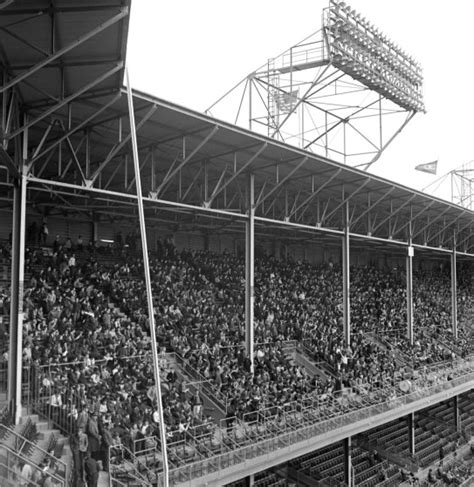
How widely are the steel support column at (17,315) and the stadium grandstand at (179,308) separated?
0.04 m

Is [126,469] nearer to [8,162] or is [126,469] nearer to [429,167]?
[8,162]

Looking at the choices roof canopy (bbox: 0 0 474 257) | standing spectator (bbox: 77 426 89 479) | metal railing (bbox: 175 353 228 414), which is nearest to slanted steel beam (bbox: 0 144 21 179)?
roof canopy (bbox: 0 0 474 257)

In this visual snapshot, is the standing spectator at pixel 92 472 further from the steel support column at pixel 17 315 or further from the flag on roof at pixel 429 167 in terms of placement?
the flag on roof at pixel 429 167

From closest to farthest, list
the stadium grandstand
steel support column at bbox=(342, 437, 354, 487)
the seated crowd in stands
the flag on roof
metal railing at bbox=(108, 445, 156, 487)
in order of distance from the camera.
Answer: metal railing at bbox=(108, 445, 156, 487), the stadium grandstand, the seated crowd in stands, steel support column at bbox=(342, 437, 354, 487), the flag on roof

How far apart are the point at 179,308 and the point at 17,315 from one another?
30.2ft

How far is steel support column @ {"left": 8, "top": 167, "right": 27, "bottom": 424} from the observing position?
1348 centimetres

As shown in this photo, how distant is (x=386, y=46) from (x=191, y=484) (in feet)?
77.7

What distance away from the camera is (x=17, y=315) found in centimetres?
1374

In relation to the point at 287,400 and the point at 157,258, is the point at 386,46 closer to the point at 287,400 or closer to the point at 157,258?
the point at 157,258

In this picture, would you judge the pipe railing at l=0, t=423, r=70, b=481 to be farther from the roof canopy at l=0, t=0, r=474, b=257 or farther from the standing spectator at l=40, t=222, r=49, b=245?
the standing spectator at l=40, t=222, r=49, b=245

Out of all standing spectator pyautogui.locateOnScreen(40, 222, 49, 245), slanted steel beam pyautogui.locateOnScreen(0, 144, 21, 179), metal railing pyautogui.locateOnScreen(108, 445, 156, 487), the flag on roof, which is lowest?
metal railing pyautogui.locateOnScreen(108, 445, 156, 487)

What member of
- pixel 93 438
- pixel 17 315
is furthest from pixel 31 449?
pixel 17 315

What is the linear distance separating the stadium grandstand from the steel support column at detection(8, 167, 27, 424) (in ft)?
0.15

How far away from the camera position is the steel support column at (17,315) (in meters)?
13.5
